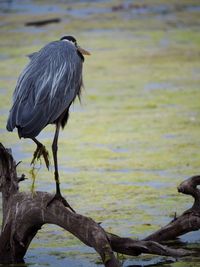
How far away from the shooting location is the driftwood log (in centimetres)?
432

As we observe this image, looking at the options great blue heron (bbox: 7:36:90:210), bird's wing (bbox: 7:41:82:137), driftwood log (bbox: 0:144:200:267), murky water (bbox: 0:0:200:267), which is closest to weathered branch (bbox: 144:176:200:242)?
driftwood log (bbox: 0:144:200:267)

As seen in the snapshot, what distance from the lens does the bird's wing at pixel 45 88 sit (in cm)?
461

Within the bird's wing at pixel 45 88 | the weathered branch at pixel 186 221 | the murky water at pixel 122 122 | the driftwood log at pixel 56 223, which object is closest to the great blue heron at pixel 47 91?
the bird's wing at pixel 45 88

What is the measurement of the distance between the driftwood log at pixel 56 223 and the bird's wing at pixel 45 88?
0.77 feet

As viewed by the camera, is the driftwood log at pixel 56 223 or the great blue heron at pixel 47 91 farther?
the great blue heron at pixel 47 91

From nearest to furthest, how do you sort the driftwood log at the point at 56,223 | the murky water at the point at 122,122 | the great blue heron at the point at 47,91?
the driftwood log at the point at 56,223, the great blue heron at the point at 47,91, the murky water at the point at 122,122

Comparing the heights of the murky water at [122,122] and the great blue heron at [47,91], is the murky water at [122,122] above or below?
below

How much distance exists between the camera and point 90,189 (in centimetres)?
634

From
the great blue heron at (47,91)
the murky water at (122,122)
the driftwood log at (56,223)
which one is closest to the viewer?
the driftwood log at (56,223)

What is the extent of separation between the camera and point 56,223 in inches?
179

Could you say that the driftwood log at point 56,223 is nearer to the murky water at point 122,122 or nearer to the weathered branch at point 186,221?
the weathered branch at point 186,221

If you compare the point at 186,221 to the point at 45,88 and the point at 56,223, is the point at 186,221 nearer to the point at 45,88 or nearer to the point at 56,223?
the point at 56,223

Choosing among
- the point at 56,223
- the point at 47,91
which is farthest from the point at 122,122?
the point at 56,223

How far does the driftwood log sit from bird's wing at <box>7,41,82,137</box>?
0.24 meters
